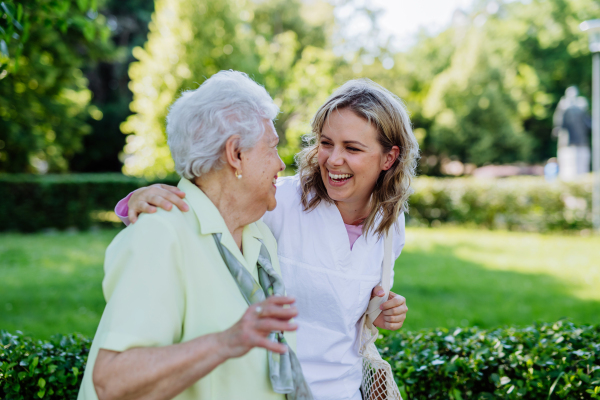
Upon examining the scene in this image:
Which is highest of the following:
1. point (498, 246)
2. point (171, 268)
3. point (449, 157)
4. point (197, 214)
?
point (449, 157)

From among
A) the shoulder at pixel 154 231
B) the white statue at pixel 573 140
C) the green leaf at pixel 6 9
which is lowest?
the shoulder at pixel 154 231

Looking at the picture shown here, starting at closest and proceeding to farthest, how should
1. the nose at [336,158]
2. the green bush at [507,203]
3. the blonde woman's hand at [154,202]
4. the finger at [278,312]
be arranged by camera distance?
the finger at [278,312], the blonde woman's hand at [154,202], the nose at [336,158], the green bush at [507,203]

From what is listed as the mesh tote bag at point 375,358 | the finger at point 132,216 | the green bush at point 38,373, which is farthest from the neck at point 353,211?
the green bush at point 38,373

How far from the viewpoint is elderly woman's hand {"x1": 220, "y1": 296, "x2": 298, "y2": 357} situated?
1.35 meters

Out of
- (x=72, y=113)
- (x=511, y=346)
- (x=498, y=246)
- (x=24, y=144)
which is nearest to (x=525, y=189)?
(x=498, y=246)

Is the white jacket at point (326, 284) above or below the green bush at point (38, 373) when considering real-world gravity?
above

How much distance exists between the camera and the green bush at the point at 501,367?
2.68m

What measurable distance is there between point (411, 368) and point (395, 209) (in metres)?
0.95

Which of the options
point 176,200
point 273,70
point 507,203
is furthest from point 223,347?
point 273,70

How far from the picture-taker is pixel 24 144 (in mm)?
14773

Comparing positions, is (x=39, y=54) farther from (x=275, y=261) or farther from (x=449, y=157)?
(x=449, y=157)

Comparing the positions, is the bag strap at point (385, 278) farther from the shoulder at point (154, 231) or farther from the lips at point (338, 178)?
the shoulder at point (154, 231)

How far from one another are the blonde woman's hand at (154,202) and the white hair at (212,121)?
116 mm

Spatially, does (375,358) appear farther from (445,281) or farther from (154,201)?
(445,281)
